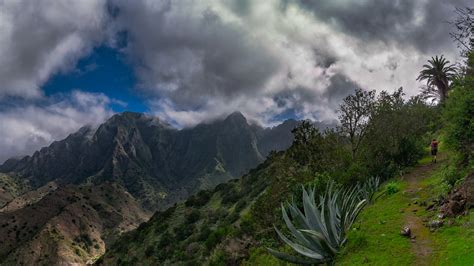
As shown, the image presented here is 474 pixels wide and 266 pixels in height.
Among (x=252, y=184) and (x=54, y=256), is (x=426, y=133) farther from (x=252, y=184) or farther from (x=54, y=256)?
(x=54, y=256)

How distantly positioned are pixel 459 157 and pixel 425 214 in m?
5.11

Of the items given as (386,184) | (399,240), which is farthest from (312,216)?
(386,184)

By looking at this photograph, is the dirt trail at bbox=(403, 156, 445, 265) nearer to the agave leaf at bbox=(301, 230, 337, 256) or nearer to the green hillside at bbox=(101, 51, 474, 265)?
the green hillside at bbox=(101, 51, 474, 265)

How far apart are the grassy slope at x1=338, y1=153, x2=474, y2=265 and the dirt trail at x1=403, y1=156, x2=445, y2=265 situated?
7 cm

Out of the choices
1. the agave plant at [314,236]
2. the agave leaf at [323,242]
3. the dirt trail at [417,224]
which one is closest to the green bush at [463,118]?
the dirt trail at [417,224]

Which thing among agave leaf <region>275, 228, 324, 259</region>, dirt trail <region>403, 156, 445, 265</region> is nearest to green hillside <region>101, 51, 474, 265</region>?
dirt trail <region>403, 156, 445, 265</region>

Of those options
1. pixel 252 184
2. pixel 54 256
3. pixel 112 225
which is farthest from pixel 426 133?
pixel 112 225

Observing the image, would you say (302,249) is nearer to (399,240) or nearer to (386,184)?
(399,240)

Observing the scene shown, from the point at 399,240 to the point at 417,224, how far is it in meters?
1.57

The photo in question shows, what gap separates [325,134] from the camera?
1272 inches

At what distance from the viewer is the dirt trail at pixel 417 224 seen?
1080 centimetres

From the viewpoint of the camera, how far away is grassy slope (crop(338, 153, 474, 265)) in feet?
33.3

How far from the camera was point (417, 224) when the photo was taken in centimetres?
1348

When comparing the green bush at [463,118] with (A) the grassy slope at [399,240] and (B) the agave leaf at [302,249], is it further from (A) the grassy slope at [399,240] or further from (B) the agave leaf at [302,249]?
(B) the agave leaf at [302,249]
